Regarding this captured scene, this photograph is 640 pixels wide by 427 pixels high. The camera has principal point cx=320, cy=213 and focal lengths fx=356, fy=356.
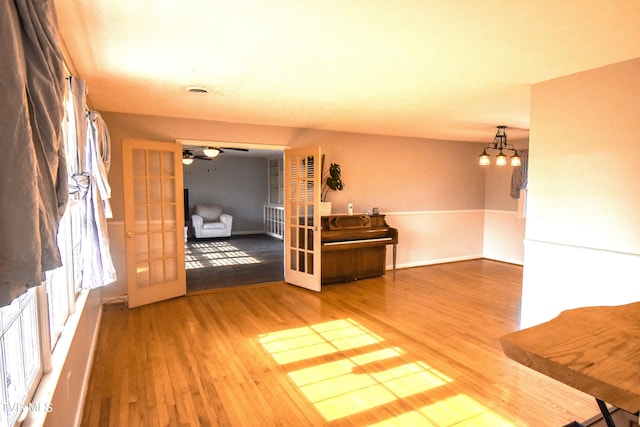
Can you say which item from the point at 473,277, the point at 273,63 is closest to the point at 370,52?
the point at 273,63

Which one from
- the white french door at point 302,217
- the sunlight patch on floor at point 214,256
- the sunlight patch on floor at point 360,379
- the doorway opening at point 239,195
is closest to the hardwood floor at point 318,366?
the sunlight patch on floor at point 360,379

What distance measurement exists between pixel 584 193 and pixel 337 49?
7.27ft

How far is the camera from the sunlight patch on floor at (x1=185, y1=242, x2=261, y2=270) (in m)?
6.65

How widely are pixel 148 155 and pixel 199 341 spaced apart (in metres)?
2.38

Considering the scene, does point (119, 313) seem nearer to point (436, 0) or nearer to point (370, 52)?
point (370, 52)

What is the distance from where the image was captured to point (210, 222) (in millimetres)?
9891

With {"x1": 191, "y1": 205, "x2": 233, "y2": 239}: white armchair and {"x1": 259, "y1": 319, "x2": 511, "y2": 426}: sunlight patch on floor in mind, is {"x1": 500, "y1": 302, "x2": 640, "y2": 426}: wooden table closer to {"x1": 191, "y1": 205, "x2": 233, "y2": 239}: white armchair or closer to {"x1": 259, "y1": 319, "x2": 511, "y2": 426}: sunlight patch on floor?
{"x1": 259, "y1": 319, "x2": 511, "y2": 426}: sunlight patch on floor

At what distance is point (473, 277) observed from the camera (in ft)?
18.9

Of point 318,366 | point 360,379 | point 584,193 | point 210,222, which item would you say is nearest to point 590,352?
point 360,379

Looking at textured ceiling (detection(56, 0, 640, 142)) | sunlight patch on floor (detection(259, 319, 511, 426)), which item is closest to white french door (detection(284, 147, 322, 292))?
textured ceiling (detection(56, 0, 640, 142))

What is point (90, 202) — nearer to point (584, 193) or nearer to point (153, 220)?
point (153, 220)

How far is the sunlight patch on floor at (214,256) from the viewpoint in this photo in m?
Result: 6.65

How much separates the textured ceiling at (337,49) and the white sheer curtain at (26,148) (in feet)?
3.54

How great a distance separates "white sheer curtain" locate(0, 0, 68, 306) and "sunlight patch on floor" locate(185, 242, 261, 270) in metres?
5.67
